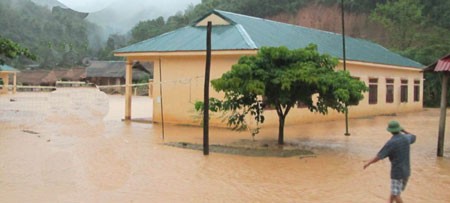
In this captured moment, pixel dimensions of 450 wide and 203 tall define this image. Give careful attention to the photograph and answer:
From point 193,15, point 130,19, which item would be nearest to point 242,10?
point 193,15

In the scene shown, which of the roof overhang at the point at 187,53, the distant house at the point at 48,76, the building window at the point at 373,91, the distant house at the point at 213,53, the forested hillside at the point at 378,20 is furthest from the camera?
the distant house at the point at 48,76

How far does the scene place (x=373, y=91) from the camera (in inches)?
1041

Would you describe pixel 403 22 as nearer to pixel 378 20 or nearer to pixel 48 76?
pixel 378 20

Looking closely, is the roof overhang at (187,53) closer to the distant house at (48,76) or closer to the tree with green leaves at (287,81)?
the tree with green leaves at (287,81)

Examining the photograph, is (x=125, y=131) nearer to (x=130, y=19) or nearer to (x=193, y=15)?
(x=193, y=15)

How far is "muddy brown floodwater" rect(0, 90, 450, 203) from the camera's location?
8.27 m

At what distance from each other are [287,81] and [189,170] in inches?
136

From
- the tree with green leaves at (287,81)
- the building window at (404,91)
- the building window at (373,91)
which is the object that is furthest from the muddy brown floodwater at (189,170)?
the building window at (404,91)

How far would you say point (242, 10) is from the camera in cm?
5762

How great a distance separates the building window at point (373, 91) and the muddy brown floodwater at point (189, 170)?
8.74m

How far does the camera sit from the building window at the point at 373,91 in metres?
25.9

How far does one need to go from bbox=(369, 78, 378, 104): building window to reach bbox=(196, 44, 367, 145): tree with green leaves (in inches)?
523

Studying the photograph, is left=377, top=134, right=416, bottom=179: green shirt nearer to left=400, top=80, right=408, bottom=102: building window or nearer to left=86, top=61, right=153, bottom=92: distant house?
left=400, top=80, right=408, bottom=102: building window

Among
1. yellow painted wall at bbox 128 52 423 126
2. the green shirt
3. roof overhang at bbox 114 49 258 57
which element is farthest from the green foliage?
the green shirt
